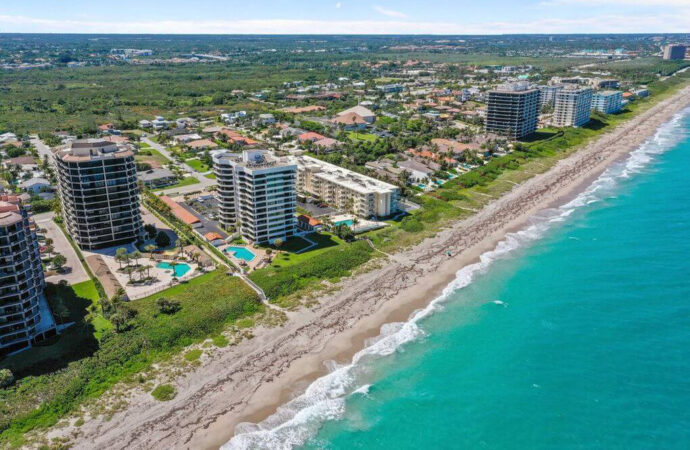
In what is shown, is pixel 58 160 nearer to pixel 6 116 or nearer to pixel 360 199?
pixel 360 199

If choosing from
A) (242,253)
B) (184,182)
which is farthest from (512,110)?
(242,253)

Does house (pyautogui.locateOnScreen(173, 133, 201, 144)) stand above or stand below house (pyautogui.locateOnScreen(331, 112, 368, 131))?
below

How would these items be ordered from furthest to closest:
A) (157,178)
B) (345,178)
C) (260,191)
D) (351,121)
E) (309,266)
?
(351,121) < (157,178) < (345,178) < (260,191) < (309,266)

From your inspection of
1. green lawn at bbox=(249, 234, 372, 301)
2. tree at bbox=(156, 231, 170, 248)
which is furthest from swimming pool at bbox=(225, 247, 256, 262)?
tree at bbox=(156, 231, 170, 248)

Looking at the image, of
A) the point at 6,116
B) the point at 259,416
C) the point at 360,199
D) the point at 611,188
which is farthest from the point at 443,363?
the point at 6,116

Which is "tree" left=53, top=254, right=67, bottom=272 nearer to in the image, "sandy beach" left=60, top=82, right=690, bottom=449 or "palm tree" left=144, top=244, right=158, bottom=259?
"palm tree" left=144, top=244, right=158, bottom=259

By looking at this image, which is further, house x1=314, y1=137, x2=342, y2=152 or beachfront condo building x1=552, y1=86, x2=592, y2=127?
beachfront condo building x1=552, y1=86, x2=592, y2=127

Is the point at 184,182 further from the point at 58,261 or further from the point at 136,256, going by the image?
the point at 58,261

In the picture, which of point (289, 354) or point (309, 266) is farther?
point (309, 266)
